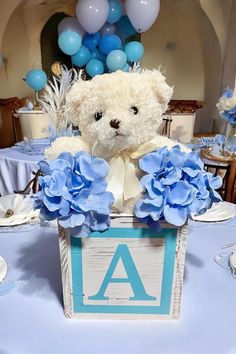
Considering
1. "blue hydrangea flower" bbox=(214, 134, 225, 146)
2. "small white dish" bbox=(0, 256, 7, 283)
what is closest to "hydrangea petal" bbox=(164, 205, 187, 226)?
"small white dish" bbox=(0, 256, 7, 283)

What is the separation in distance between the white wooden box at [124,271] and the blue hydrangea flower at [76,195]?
0.03 metres

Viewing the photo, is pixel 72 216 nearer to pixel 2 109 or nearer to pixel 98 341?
pixel 98 341

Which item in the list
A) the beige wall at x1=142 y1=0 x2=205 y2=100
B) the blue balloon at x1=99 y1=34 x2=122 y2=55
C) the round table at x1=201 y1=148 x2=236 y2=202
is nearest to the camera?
the round table at x1=201 y1=148 x2=236 y2=202

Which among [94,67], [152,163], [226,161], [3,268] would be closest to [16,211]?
[3,268]

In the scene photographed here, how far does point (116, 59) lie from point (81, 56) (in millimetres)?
440

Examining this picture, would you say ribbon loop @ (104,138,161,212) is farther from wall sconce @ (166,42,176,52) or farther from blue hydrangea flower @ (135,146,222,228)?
wall sconce @ (166,42,176,52)

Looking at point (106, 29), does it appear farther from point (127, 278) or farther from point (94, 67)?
point (127, 278)

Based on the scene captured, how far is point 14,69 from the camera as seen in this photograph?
4.68 m

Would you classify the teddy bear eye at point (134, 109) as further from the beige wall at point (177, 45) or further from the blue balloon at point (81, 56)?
the beige wall at point (177, 45)

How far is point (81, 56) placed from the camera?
340 centimetres

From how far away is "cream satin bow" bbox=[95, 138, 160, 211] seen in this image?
610 mm

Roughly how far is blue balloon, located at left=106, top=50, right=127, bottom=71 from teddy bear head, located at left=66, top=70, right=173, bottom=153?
9.05 feet

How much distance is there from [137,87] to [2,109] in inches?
158

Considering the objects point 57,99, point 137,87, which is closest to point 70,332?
point 137,87
